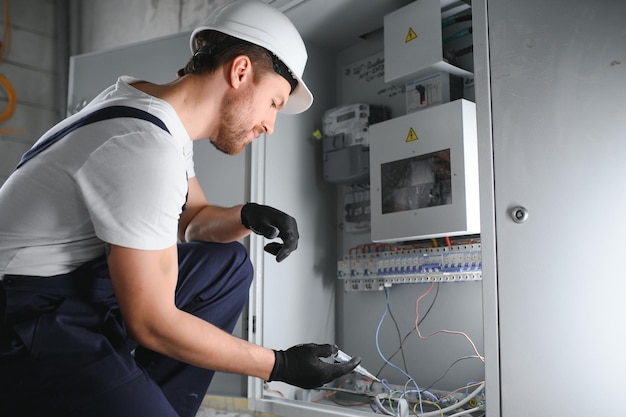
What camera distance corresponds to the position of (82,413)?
113 cm

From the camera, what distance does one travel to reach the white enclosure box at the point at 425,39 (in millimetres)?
2338

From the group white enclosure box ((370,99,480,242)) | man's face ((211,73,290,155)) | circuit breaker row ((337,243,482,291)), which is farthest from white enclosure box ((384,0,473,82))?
man's face ((211,73,290,155))

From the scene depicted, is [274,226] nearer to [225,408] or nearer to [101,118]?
[101,118]

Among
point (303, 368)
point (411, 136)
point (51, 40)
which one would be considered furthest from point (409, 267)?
point (51, 40)

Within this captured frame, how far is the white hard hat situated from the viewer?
4.94ft

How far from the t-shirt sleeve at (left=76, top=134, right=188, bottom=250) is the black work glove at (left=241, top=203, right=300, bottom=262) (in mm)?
465

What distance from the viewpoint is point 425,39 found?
2.36 meters

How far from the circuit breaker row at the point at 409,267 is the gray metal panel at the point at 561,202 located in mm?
608

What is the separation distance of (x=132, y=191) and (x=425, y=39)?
5.35 ft

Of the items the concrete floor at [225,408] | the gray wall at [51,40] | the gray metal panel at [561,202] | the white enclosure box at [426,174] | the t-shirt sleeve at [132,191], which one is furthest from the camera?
the gray wall at [51,40]

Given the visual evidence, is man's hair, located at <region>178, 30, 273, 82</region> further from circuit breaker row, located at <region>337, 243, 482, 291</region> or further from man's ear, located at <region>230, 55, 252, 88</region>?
circuit breaker row, located at <region>337, 243, 482, 291</region>

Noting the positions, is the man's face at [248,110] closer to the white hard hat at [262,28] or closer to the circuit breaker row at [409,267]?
the white hard hat at [262,28]

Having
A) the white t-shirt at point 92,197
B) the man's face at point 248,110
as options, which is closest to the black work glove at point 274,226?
the man's face at point 248,110

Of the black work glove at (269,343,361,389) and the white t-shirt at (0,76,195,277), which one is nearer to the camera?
the white t-shirt at (0,76,195,277)
